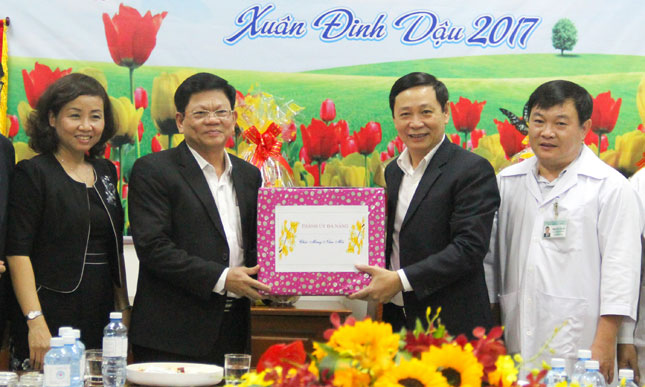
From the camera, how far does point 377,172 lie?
4.01 meters

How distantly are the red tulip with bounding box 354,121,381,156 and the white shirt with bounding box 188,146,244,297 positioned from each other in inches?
47.6

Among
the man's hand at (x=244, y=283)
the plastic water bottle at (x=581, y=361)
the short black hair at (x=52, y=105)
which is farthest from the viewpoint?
the short black hair at (x=52, y=105)

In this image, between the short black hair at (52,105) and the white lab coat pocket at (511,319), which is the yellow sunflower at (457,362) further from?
the short black hair at (52,105)

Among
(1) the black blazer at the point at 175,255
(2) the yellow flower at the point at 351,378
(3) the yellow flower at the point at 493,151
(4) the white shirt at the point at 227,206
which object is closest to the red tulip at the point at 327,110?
(3) the yellow flower at the point at 493,151

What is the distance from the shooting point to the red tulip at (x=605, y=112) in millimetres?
4062

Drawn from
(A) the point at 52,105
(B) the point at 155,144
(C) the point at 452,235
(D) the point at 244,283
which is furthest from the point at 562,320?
(B) the point at 155,144

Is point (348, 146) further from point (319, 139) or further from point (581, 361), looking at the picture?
point (581, 361)

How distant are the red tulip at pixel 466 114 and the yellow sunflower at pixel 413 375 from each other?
9.34 feet

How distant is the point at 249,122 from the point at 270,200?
0.90 metres

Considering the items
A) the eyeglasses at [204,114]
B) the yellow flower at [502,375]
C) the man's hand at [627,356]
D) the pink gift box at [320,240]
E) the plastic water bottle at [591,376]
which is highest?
the eyeglasses at [204,114]

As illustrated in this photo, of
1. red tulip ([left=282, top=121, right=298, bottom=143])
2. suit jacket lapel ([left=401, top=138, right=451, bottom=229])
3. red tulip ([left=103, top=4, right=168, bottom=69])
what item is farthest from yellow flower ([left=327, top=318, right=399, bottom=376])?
red tulip ([left=103, top=4, right=168, bottom=69])

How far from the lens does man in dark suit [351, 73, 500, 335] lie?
2.71 m

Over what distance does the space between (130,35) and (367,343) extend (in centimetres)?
296

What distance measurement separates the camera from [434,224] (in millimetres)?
2787
